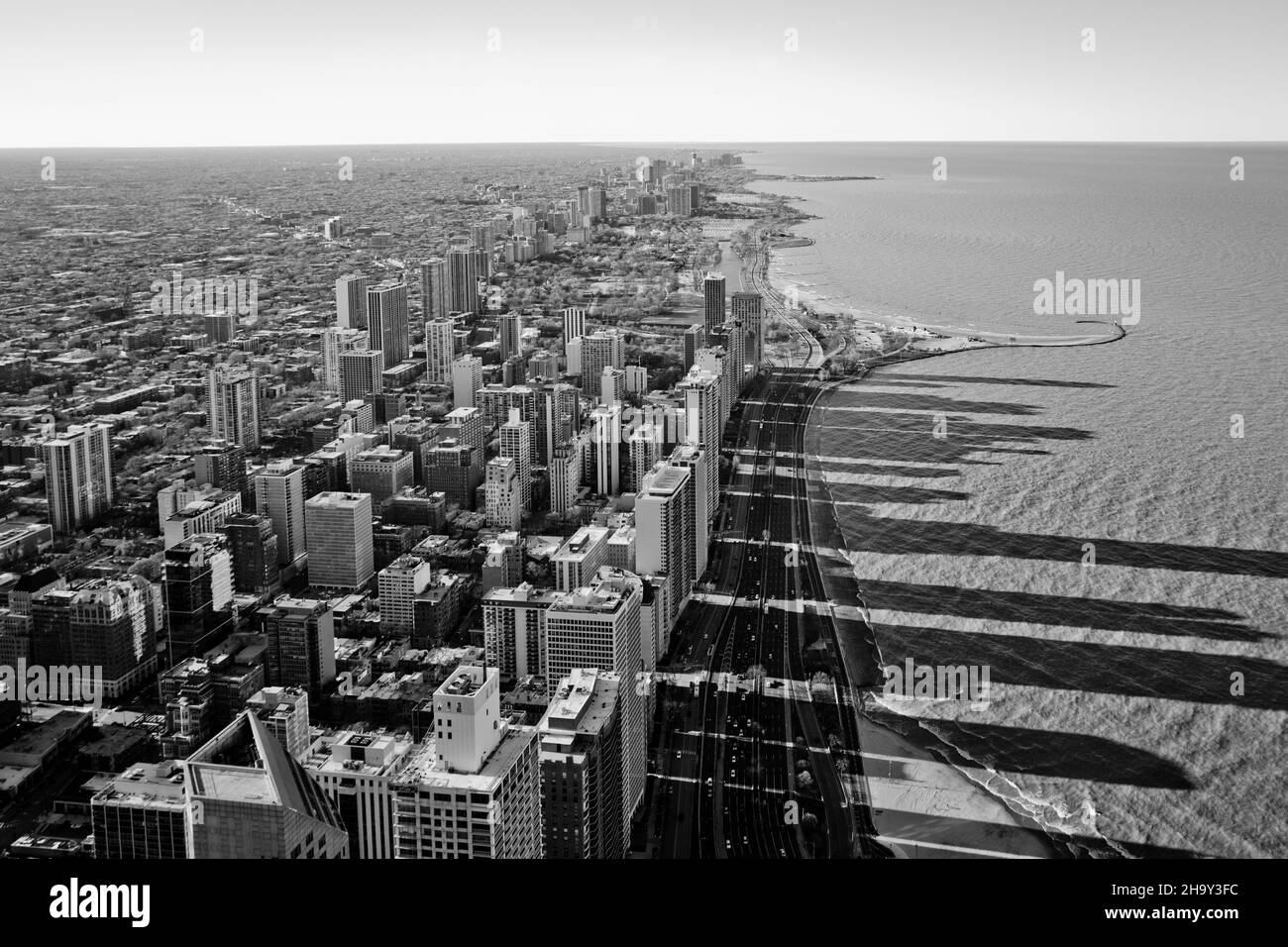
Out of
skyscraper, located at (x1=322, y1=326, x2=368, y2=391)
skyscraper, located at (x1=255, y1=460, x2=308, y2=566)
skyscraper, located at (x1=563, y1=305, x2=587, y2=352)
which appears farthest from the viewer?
skyscraper, located at (x1=563, y1=305, x2=587, y2=352)

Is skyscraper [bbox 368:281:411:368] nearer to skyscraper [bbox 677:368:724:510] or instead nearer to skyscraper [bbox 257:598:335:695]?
skyscraper [bbox 677:368:724:510]

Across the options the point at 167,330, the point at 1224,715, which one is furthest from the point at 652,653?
the point at 167,330

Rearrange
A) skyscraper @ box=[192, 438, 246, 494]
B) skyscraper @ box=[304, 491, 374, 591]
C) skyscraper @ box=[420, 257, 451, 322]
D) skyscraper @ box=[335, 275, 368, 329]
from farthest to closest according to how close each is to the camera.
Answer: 1. skyscraper @ box=[420, 257, 451, 322]
2. skyscraper @ box=[335, 275, 368, 329]
3. skyscraper @ box=[192, 438, 246, 494]
4. skyscraper @ box=[304, 491, 374, 591]

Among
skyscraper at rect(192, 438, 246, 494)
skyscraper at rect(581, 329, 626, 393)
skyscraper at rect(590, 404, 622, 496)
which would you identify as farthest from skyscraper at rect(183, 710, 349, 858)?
skyscraper at rect(581, 329, 626, 393)

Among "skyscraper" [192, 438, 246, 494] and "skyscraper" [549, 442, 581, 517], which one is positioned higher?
"skyscraper" [192, 438, 246, 494]

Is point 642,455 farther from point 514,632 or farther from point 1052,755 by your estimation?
point 1052,755

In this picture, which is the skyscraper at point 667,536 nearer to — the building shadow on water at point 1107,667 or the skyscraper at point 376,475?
the building shadow on water at point 1107,667

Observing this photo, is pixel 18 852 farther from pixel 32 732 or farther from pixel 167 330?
pixel 167 330
